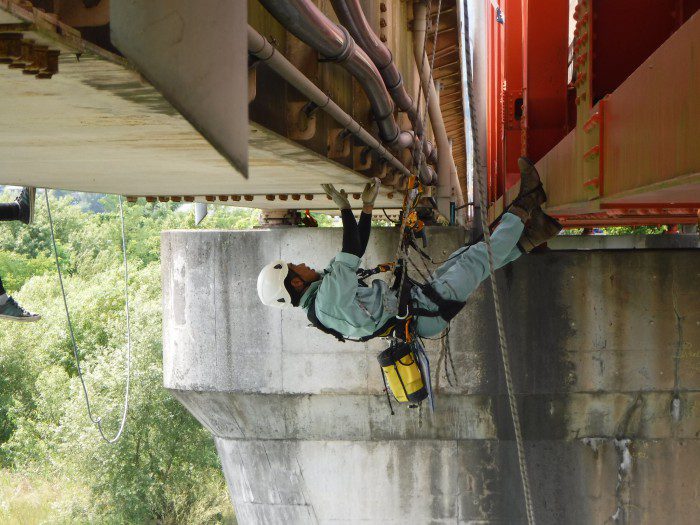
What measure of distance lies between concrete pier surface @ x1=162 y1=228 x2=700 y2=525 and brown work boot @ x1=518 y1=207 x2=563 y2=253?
2.97 metres

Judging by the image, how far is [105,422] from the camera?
2472 cm

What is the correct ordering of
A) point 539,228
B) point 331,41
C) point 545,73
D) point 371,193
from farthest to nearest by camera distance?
1. point 545,73
2. point 539,228
3. point 371,193
4. point 331,41

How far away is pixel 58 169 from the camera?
4.98 meters

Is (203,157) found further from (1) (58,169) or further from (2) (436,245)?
(2) (436,245)

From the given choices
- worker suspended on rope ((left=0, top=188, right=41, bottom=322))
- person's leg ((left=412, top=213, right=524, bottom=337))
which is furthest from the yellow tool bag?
worker suspended on rope ((left=0, top=188, right=41, bottom=322))

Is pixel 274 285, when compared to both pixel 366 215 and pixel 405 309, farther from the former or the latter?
pixel 405 309

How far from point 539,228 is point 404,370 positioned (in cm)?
153

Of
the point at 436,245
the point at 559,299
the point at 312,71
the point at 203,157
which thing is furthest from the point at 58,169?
the point at 559,299

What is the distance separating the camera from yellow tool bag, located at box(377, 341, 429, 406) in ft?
19.3

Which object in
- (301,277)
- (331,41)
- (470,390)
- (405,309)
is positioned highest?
(331,41)

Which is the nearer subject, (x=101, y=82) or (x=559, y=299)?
(x=101, y=82)

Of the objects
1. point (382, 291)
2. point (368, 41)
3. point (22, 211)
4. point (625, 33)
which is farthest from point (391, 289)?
point (22, 211)

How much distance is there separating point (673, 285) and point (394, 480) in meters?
4.14

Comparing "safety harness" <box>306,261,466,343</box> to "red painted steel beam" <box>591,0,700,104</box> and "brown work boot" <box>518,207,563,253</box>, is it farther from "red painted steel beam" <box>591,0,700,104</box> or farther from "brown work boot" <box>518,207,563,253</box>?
"red painted steel beam" <box>591,0,700,104</box>
